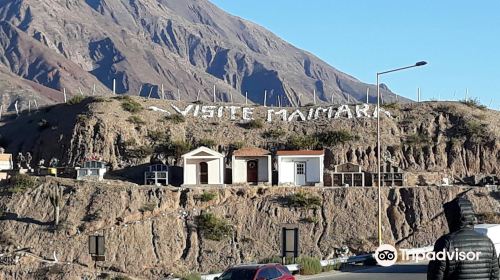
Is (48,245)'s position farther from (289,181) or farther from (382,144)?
(382,144)

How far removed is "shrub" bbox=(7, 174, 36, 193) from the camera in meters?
54.2

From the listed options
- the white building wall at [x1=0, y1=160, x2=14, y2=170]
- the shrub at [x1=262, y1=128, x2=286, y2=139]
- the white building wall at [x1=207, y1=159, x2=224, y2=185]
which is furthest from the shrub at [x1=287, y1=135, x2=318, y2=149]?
the white building wall at [x1=0, y1=160, x2=14, y2=170]

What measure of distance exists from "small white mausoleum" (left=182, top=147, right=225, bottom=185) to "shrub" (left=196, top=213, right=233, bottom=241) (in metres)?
6.51

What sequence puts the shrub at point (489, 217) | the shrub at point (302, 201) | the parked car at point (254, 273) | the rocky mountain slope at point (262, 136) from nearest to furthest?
the parked car at point (254, 273), the shrub at point (489, 217), the shrub at point (302, 201), the rocky mountain slope at point (262, 136)

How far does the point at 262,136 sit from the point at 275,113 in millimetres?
4648

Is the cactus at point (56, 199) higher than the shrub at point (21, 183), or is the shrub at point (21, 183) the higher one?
the shrub at point (21, 183)

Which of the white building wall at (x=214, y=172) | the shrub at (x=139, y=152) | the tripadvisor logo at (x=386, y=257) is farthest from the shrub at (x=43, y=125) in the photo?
the tripadvisor logo at (x=386, y=257)

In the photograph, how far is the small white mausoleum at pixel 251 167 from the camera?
59.8 metres

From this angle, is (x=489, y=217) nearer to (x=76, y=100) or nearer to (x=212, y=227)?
(x=212, y=227)

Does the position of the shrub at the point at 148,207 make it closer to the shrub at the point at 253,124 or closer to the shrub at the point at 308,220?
the shrub at the point at 308,220

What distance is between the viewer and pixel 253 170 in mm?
60281

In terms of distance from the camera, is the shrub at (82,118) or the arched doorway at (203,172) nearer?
the arched doorway at (203,172)

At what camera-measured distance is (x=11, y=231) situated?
167 feet

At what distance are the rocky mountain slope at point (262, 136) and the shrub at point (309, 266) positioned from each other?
1369 inches
